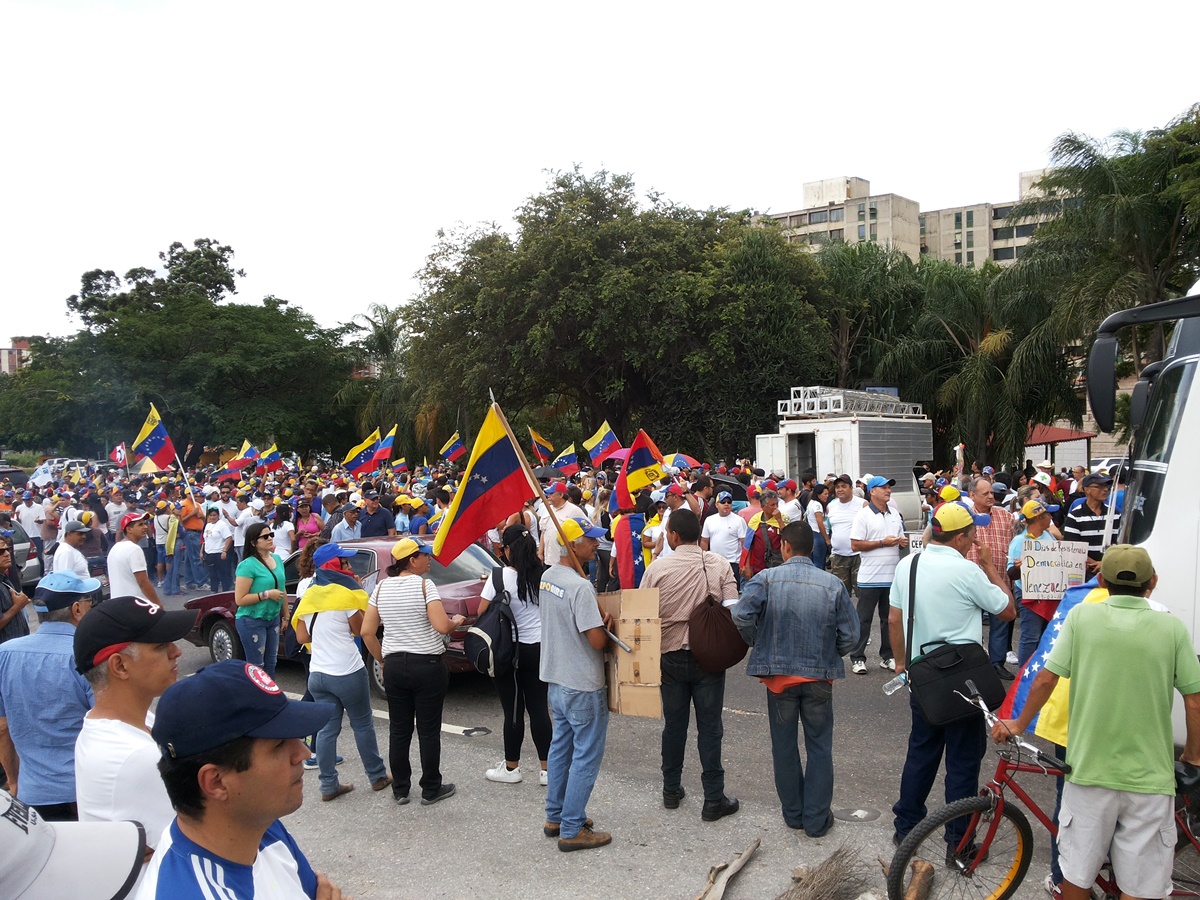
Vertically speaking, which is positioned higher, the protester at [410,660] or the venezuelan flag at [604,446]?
the venezuelan flag at [604,446]

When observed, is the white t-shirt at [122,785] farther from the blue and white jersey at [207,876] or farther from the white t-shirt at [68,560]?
the white t-shirt at [68,560]

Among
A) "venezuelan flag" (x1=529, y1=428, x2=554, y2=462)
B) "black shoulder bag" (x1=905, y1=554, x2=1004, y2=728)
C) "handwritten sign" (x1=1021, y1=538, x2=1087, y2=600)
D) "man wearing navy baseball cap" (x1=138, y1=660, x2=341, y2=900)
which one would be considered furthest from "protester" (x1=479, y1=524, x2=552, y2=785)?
"venezuelan flag" (x1=529, y1=428, x2=554, y2=462)

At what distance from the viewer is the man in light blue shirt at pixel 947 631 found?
488 centimetres

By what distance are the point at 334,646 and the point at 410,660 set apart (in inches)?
21.4

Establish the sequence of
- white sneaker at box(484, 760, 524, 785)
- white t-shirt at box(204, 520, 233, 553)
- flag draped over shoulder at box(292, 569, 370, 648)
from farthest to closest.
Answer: white t-shirt at box(204, 520, 233, 553) → white sneaker at box(484, 760, 524, 785) → flag draped over shoulder at box(292, 569, 370, 648)

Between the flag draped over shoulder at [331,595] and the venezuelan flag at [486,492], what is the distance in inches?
26.8

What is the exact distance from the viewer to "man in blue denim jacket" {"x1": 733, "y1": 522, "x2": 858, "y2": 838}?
5.29m

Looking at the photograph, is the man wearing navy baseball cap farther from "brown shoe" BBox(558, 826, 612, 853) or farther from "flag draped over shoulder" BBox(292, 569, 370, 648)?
"flag draped over shoulder" BBox(292, 569, 370, 648)

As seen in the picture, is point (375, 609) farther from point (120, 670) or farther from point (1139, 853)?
point (1139, 853)

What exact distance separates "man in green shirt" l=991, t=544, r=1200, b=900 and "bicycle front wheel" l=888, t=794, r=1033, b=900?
20.2 inches

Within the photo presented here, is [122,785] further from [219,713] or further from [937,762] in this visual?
[937,762]

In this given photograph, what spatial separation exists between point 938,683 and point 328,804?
3.88m

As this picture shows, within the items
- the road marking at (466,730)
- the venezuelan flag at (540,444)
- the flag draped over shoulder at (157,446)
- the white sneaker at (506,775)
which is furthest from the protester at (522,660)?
the venezuelan flag at (540,444)

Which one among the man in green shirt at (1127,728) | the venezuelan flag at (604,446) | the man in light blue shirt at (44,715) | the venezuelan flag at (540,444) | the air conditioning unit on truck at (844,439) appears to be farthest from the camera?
the venezuelan flag at (540,444)
